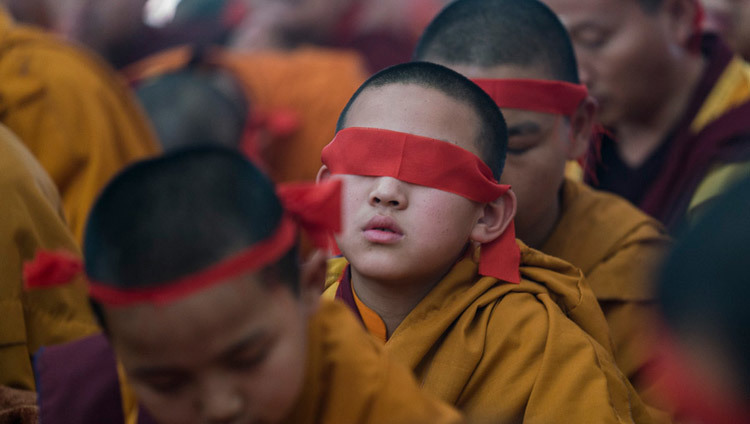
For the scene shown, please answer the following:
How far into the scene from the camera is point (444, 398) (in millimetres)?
1804

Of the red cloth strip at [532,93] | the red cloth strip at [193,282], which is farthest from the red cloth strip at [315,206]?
the red cloth strip at [532,93]

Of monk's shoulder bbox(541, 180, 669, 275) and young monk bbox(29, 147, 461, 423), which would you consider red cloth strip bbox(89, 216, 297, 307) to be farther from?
monk's shoulder bbox(541, 180, 669, 275)

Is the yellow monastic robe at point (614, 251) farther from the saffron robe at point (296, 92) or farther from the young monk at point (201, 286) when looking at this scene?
the saffron robe at point (296, 92)

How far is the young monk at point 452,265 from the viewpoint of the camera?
5.90ft

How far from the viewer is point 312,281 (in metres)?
1.43

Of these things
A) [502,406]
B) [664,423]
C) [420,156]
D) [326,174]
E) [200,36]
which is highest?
[420,156]

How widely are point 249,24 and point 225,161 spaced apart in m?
5.60

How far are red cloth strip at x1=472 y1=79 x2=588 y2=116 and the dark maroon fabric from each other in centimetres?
106

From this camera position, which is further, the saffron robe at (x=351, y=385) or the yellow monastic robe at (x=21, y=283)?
the yellow monastic robe at (x=21, y=283)

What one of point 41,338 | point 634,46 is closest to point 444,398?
point 41,338

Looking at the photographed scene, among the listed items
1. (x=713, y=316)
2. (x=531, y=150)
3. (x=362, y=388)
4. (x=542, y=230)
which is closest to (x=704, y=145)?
(x=542, y=230)

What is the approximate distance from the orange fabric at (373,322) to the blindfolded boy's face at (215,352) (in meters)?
0.65

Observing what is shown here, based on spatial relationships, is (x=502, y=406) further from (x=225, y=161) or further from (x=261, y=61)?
(x=261, y=61)

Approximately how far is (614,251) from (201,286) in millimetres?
1516
